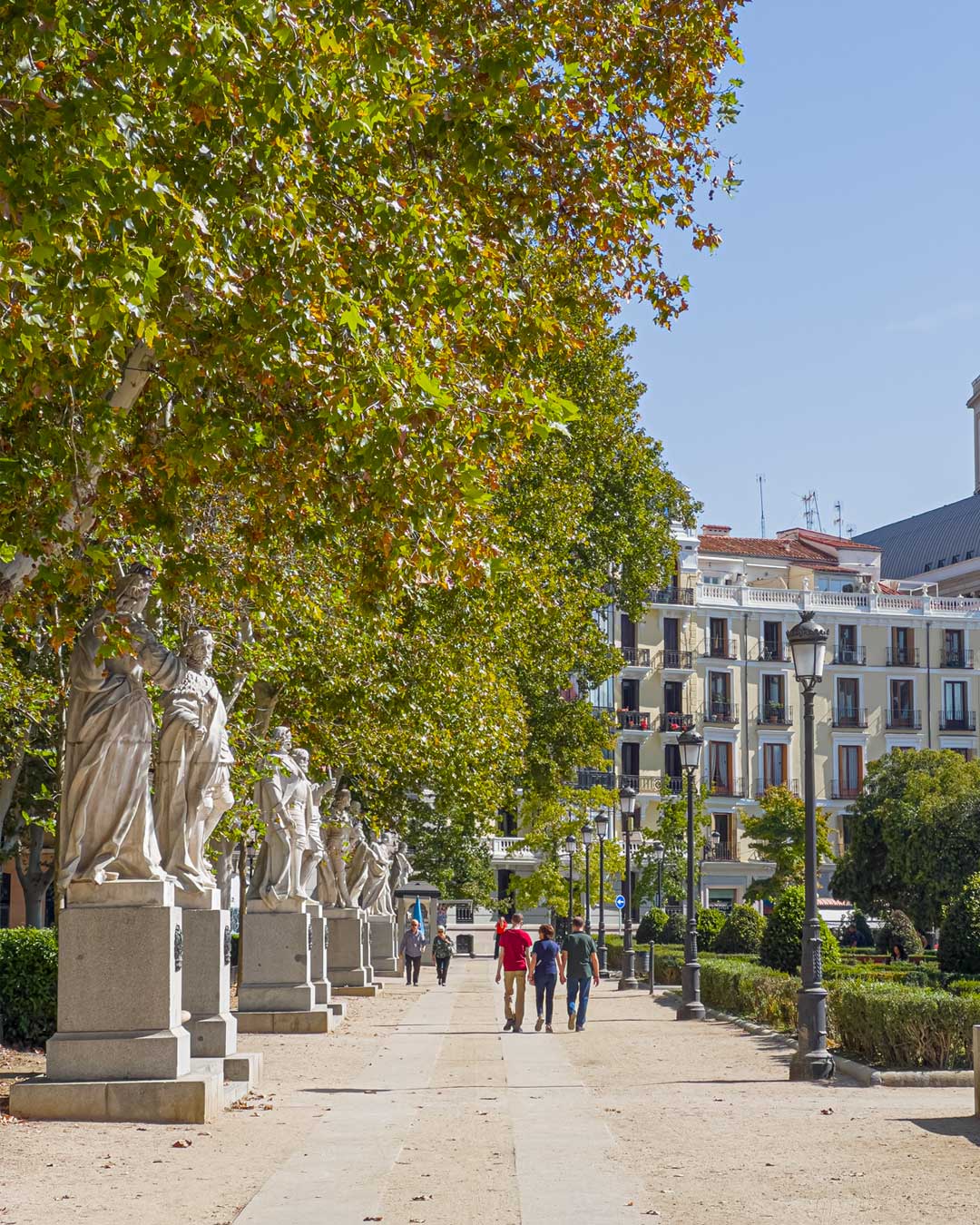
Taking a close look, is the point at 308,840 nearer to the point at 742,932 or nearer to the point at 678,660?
the point at 742,932

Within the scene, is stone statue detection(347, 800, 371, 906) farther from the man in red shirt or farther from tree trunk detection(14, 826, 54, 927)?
the man in red shirt

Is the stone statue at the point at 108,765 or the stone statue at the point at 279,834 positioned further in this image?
the stone statue at the point at 279,834

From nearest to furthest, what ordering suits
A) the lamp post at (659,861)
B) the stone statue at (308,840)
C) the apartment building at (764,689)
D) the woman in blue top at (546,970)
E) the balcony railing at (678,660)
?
the stone statue at (308,840) → the woman in blue top at (546,970) → the lamp post at (659,861) → the apartment building at (764,689) → the balcony railing at (678,660)

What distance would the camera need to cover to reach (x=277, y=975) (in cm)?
2250

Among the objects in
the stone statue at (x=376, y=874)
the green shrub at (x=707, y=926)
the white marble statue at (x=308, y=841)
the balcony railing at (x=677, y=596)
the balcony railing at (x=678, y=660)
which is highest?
the balcony railing at (x=677, y=596)

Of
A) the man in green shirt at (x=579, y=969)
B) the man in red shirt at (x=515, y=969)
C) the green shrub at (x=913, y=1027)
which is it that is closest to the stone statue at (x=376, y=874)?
the man in red shirt at (x=515, y=969)

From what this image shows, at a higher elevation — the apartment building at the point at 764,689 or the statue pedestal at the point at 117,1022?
the apartment building at the point at 764,689

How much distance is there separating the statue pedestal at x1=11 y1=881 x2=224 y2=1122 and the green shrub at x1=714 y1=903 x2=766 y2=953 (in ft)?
83.4

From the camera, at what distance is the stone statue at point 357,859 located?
117ft

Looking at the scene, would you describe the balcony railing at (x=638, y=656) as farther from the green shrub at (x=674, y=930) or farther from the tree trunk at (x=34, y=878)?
the tree trunk at (x=34, y=878)

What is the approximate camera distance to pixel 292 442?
11.3 metres

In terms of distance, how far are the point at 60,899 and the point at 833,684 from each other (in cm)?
7501

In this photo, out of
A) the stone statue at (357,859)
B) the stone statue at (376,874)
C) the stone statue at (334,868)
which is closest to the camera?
the stone statue at (334,868)

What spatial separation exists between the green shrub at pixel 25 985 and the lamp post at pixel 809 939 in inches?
315
